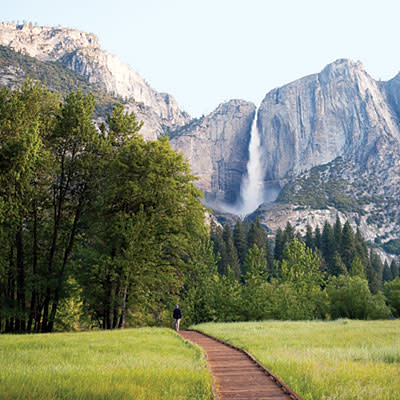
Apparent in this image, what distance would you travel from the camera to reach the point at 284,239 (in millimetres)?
118375

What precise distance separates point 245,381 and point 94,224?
21.3m

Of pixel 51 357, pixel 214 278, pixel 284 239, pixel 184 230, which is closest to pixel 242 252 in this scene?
pixel 284 239

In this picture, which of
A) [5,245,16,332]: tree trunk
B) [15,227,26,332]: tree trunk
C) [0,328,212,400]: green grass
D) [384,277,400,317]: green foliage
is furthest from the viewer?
[384,277,400,317]: green foliage

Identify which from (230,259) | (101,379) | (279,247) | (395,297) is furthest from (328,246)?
(101,379)

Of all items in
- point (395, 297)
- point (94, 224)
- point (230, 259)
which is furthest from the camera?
point (230, 259)

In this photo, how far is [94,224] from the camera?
92.7ft

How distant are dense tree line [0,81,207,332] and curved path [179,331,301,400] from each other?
15512mm

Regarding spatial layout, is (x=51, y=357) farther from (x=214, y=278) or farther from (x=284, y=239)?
(x=284, y=239)

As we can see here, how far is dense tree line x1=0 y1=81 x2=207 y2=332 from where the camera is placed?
27.1m

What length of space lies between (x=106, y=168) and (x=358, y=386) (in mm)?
24718

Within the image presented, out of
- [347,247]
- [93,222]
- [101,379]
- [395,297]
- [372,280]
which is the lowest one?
[395,297]

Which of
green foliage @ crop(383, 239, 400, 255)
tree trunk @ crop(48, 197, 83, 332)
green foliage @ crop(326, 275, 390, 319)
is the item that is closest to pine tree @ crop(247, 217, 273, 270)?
green foliage @ crop(326, 275, 390, 319)

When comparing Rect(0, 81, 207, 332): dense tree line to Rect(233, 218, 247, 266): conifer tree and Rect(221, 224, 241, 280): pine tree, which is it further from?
Rect(233, 218, 247, 266): conifer tree

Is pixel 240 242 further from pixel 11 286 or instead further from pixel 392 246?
pixel 392 246
